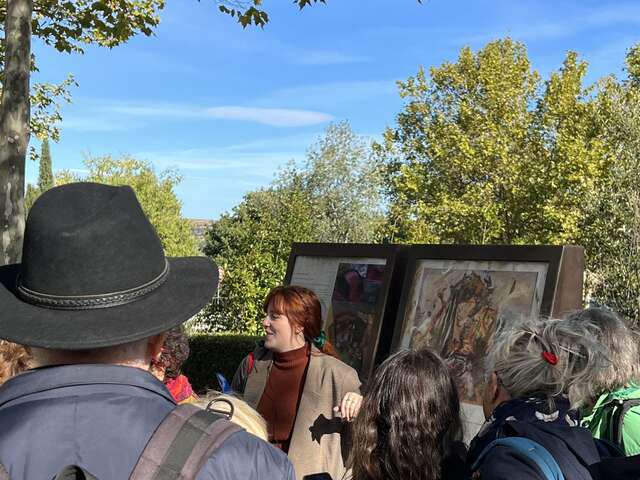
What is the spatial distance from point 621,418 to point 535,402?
625mm

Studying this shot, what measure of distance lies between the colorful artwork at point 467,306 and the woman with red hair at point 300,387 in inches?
28.8

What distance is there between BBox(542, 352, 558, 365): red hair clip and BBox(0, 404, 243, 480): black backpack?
1.55 m

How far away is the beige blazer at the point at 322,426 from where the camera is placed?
14.1ft

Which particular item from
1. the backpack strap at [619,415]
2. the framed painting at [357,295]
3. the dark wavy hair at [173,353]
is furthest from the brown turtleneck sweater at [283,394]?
the backpack strap at [619,415]

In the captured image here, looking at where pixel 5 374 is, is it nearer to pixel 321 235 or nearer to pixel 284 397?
pixel 284 397

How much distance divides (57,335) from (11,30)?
617 cm

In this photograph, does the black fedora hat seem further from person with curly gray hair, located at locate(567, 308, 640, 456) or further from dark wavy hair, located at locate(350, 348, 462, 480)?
person with curly gray hair, located at locate(567, 308, 640, 456)

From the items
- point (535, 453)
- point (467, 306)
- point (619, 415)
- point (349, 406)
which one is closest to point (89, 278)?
point (535, 453)

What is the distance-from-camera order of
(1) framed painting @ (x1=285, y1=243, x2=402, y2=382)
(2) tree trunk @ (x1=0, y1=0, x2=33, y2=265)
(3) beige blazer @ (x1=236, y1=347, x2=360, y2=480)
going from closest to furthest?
(3) beige blazer @ (x1=236, y1=347, x2=360, y2=480) < (1) framed painting @ (x1=285, y1=243, x2=402, y2=382) < (2) tree trunk @ (x1=0, y1=0, x2=33, y2=265)

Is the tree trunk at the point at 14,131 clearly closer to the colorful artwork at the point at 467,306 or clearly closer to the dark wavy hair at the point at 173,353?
the colorful artwork at the point at 467,306

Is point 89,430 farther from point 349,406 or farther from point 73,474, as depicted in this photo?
point 349,406

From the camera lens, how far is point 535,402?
2.54 m

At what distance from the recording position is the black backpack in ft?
4.32

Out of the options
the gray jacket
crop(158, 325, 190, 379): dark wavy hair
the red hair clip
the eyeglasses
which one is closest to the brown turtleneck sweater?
crop(158, 325, 190, 379): dark wavy hair
